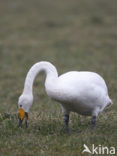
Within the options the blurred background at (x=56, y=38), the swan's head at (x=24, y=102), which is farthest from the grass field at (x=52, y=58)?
the swan's head at (x=24, y=102)

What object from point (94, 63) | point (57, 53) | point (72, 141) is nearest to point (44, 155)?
point (72, 141)

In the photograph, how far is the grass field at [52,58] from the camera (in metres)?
5.94

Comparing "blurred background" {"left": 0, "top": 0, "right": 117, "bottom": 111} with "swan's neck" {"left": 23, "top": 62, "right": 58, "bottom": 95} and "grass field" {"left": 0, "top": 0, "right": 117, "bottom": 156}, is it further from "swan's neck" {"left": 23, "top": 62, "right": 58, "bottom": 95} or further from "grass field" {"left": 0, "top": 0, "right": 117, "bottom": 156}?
"swan's neck" {"left": 23, "top": 62, "right": 58, "bottom": 95}

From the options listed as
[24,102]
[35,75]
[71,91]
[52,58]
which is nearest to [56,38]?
[52,58]

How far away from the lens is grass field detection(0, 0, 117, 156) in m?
5.94

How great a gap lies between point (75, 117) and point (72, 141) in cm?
167

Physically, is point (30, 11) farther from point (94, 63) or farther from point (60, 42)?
point (94, 63)

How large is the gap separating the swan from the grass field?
40 centimetres

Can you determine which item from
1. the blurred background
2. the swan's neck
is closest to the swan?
the swan's neck

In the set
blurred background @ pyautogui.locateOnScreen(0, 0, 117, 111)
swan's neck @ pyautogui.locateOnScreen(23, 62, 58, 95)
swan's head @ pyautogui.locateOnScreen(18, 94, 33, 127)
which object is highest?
swan's neck @ pyautogui.locateOnScreen(23, 62, 58, 95)

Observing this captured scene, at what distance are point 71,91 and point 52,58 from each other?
8825 mm

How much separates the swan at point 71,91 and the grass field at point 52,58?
40cm

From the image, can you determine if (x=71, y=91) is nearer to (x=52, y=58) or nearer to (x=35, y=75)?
(x=35, y=75)

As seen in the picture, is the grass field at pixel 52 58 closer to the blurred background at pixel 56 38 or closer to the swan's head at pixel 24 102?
the blurred background at pixel 56 38
